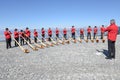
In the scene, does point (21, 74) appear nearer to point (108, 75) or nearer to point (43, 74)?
point (43, 74)

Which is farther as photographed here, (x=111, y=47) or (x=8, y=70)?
(x=111, y=47)

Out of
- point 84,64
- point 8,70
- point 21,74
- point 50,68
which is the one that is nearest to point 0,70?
point 8,70

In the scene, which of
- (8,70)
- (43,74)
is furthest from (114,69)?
(8,70)

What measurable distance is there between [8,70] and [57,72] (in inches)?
123

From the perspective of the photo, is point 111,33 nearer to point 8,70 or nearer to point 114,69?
point 114,69

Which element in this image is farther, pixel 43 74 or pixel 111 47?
pixel 111 47

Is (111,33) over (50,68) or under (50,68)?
over

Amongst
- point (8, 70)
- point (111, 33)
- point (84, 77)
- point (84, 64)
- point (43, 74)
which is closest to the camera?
point (84, 77)

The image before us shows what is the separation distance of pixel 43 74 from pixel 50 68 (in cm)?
151

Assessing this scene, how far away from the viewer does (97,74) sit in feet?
36.6

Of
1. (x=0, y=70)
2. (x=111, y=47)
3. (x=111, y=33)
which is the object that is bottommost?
(x=0, y=70)

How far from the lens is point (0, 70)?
514 inches

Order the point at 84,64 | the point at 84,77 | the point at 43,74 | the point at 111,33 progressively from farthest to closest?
the point at 111,33
the point at 84,64
the point at 43,74
the point at 84,77

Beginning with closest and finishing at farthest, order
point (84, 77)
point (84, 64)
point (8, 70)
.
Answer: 1. point (84, 77)
2. point (8, 70)
3. point (84, 64)
